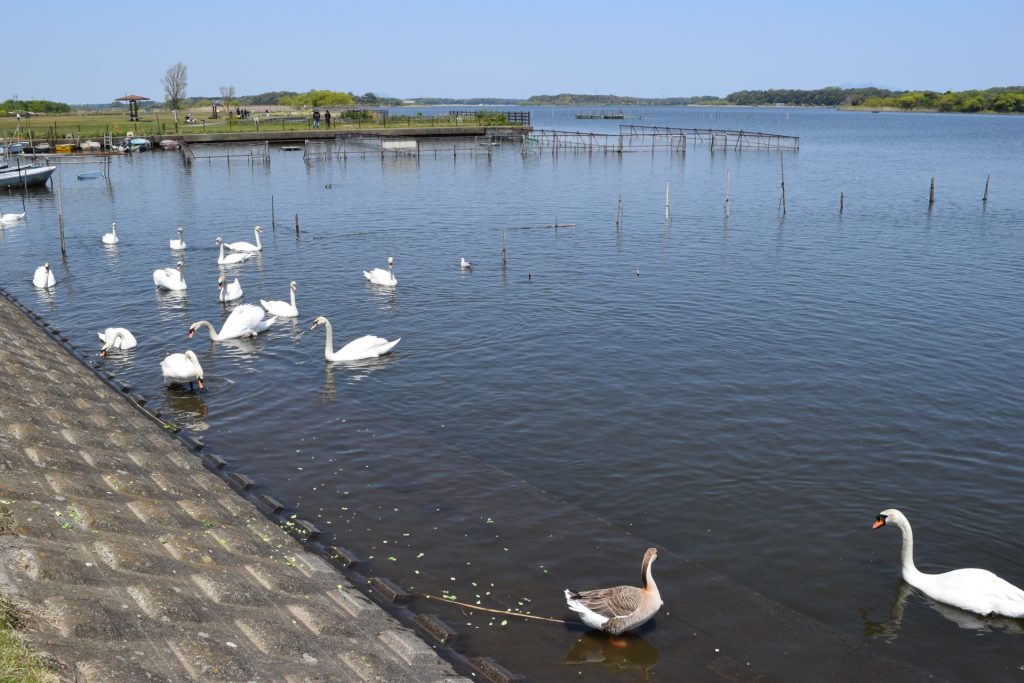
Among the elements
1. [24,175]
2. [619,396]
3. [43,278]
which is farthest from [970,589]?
[24,175]

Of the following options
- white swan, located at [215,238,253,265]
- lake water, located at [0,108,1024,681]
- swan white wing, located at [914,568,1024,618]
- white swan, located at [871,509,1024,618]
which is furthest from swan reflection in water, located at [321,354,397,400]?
white swan, located at [215,238,253,265]

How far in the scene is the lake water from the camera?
A: 1495cm

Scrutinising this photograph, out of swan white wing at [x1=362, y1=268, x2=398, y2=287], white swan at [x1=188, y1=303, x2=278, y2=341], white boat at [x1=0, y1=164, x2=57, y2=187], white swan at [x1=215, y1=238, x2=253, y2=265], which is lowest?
white swan at [x1=188, y1=303, x2=278, y2=341]

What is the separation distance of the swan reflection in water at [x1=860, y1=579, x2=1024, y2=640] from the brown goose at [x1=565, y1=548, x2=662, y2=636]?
3740 millimetres

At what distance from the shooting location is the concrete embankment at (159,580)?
31.1 ft

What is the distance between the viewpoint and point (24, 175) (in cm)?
6662

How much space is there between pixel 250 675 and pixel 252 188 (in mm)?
67035

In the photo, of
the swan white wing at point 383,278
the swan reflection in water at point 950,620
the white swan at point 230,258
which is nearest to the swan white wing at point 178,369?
the swan white wing at point 383,278

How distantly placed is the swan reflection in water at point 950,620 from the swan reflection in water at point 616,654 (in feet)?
12.1

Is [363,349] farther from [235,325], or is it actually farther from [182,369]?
[182,369]

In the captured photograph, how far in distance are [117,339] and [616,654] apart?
20.3 meters

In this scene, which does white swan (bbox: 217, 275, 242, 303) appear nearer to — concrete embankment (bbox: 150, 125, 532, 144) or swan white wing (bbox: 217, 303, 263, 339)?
swan white wing (bbox: 217, 303, 263, 339)

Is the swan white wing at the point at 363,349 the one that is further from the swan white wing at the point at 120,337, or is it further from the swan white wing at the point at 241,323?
the swan white wing at the point at 120,337

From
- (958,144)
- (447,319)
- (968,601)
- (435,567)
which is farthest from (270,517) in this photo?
(958,144)
